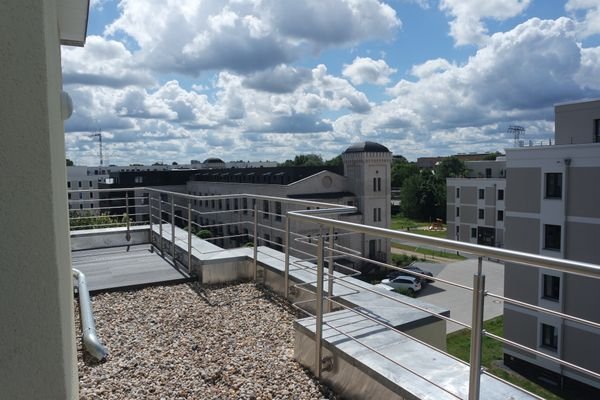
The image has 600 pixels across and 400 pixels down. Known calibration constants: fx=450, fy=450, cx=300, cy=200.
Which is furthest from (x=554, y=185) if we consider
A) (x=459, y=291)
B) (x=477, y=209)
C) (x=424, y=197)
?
(x=424, y=197)

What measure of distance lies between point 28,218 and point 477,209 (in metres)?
51.2

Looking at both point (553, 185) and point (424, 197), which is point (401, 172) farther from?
point (553, 185)

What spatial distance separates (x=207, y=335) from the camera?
4754 millimetres

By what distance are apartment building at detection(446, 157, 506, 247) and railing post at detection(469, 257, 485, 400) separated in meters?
46.4

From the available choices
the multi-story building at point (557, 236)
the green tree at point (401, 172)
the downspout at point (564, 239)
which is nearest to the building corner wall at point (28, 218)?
the multi-story building at point (557, 236)

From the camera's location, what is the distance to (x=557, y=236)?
2044cm

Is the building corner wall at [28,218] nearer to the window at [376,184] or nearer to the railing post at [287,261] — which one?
the railing post at [287,261]

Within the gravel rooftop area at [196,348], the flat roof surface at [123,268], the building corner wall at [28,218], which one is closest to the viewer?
the building corner wall at [28,218]

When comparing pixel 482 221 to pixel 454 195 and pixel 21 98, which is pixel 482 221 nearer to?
pixel 454 195

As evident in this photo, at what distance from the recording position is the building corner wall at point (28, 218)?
146 cm

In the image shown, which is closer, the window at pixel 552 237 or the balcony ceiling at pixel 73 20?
the balcony ceiling at pixel 73 20

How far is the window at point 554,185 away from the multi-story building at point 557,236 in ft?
0.14

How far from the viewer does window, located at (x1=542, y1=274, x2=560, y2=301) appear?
65.7 feet

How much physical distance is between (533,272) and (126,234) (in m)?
18.6
